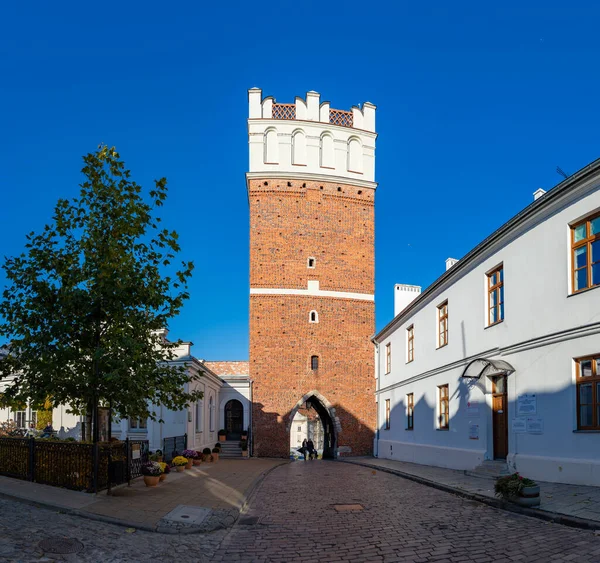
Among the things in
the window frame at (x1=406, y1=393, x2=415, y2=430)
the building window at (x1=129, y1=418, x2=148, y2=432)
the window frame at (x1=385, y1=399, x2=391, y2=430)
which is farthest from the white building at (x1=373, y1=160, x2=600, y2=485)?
the building window at (x1=129, y1=418, x2=148, y2=432)

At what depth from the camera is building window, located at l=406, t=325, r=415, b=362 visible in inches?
1021

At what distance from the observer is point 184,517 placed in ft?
34.5

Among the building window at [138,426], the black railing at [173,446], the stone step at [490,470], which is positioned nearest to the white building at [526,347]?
the stone step at [490,470]

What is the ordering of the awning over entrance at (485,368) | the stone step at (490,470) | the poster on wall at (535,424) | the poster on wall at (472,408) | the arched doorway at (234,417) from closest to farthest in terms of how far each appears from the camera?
the poster on wall at (535,424), the stone step at (490,470), the awning over entrance at (485,368), the poster on wall at (472,408), the arched doorway at (234,417)

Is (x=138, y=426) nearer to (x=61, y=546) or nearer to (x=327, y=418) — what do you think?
(x=327, y=418)

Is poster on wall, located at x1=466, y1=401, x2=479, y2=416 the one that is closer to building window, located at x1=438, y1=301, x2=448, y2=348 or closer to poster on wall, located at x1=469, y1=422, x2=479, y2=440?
poster on wall, located at x1=469, y1=422, x2=479, y2=440

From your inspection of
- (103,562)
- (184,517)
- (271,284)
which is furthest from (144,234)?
(271,284)

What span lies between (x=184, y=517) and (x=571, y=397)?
27.5 feet

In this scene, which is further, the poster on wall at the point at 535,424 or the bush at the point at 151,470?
the bush at the point at 151,470

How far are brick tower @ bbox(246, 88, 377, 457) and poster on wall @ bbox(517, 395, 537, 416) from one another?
19228mm

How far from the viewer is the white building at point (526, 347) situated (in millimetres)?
12625

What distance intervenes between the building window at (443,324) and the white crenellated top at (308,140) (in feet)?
50.6

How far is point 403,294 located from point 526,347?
2168 centimetres

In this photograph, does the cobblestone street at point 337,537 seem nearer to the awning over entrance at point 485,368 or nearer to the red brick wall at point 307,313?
the awning over entrance at point 485,368
